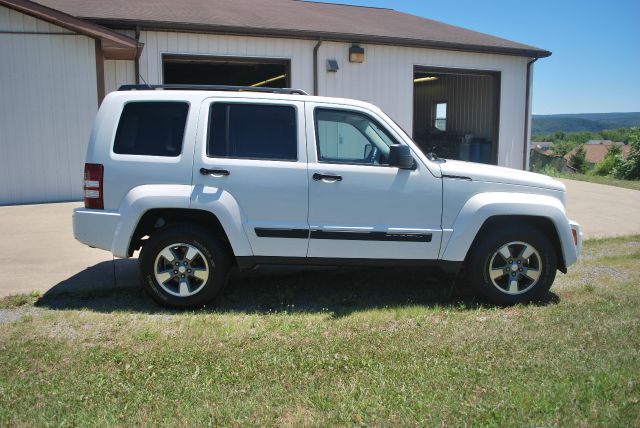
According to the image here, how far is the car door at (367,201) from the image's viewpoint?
5383 mm

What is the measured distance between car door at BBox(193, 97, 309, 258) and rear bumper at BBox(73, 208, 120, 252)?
2.69ft

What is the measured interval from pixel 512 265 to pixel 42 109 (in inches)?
377

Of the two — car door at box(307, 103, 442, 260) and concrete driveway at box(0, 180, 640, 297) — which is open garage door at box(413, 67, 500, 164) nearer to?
concrete driveway at box(0, 180, 640, 297)

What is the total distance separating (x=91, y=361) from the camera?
167 inches

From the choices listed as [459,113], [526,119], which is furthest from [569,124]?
[526,119]

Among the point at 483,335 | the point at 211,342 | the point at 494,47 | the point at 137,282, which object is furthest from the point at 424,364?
the point at 494,47

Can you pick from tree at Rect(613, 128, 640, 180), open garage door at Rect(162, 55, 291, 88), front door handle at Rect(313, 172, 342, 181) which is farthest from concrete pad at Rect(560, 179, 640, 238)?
tree at Rect(613, 128, 640, 180)

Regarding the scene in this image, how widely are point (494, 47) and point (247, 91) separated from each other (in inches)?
450

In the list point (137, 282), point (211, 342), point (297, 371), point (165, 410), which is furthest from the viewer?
point (137, 282)

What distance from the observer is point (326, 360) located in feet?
14.1

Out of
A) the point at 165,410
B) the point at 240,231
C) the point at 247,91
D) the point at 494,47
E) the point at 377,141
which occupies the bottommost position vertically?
the point at 165,410

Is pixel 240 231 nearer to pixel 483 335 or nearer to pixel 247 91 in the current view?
pixel 247 91

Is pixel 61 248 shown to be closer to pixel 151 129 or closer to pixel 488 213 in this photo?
pixel 151 129

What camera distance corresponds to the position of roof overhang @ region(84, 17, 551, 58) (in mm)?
11867
